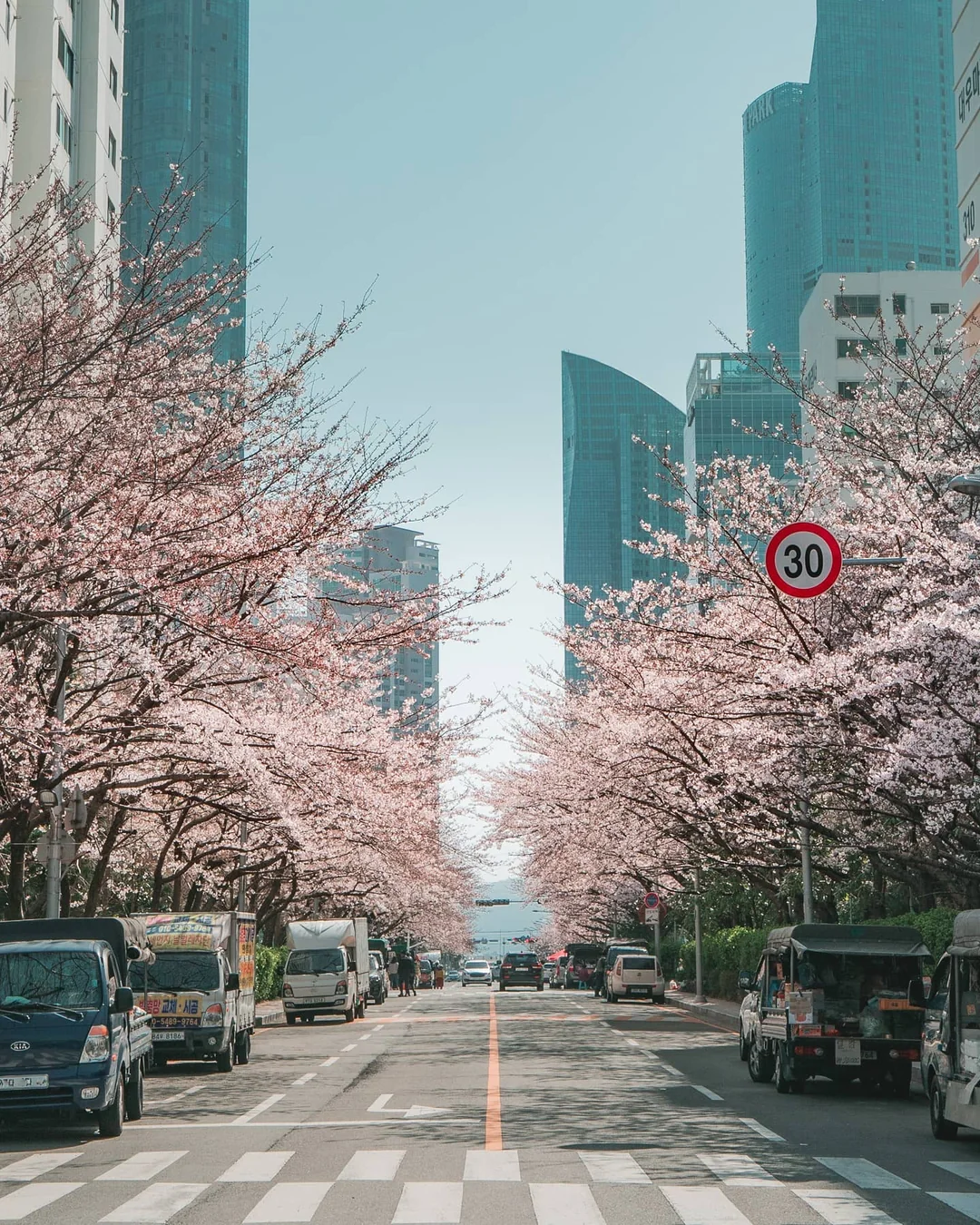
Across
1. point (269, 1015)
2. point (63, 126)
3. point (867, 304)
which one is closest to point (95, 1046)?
point (269, 1015)

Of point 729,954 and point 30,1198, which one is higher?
point 30,1198

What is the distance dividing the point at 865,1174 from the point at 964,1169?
37.8 inches

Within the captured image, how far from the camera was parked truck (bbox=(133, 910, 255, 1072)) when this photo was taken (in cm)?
2253

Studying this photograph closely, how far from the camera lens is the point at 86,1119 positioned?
15.8m

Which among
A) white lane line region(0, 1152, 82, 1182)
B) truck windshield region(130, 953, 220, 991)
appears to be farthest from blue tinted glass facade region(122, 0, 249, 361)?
white lane line region(0, 1152, 82, 1182)

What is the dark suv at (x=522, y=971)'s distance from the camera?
7138 cm

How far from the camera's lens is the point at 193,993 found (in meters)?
22.8

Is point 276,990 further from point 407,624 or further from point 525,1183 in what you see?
point 525,1183

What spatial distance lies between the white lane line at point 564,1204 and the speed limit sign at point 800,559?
25.4 feet

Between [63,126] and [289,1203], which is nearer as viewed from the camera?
[289,1203]

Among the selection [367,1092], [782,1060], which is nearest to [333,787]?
[367,1092]

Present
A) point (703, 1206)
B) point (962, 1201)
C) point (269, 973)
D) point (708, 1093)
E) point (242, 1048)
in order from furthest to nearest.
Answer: point (269, 973) → point (242, 1048) → point (708, 1093) → point (962, 1201) → point (703, 1206)

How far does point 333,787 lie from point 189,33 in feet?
635

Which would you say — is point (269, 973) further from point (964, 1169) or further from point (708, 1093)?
point (964, 1169)
